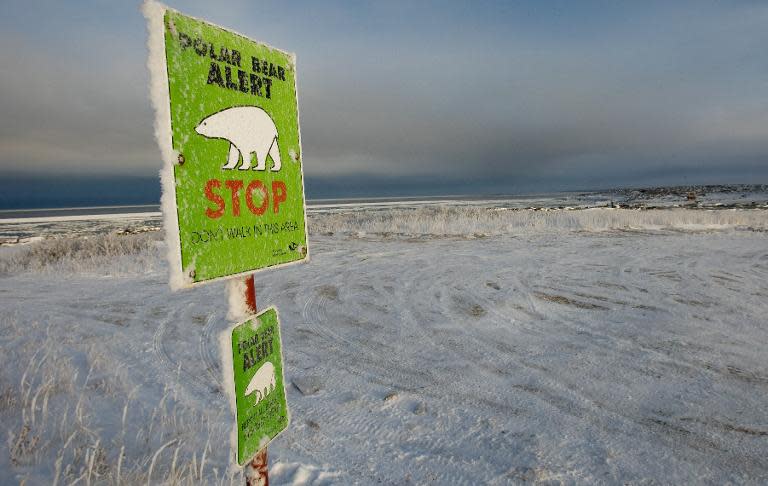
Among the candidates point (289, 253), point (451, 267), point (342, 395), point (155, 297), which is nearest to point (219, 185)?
point (289, 253)

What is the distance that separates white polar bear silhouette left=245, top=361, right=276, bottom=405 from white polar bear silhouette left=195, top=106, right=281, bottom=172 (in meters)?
0.78

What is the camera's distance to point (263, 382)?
1733 millimetres

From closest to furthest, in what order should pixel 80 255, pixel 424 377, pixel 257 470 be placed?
pixel 257 470 → pixel 424 377 → pixel 80 255

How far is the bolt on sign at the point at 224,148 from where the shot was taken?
52.1 inches

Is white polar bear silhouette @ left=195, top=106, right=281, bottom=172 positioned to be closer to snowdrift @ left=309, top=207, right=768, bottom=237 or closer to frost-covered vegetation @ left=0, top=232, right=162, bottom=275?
frost-covered vegetation @ left=0, top=232, right=162, bottom=275

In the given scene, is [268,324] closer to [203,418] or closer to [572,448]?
[203,418]

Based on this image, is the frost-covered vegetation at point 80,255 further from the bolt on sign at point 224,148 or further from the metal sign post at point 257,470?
the bolt on sign at point 224,148

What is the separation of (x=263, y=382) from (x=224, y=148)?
35.7 inches

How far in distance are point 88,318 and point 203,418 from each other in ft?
13.8

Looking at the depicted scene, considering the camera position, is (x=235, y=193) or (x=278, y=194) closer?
(x=235, y=193)

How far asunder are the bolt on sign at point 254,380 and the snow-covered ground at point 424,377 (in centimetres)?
95

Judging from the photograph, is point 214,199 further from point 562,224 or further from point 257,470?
point 562,224

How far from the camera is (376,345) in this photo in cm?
492

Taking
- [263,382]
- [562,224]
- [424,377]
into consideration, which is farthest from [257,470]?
[562,224]
